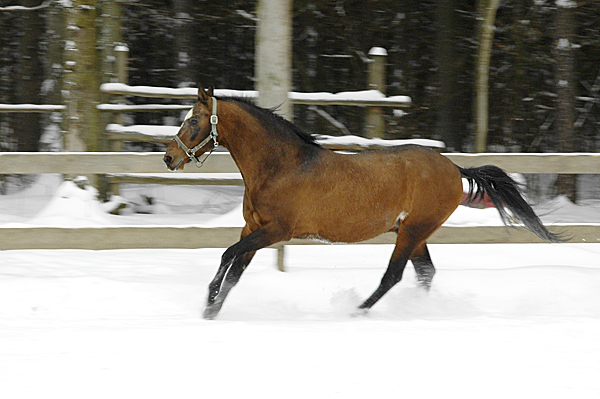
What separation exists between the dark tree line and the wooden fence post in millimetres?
4082

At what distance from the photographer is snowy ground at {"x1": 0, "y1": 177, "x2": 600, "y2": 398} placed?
299 cm

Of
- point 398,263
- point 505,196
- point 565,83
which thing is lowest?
point 398,263

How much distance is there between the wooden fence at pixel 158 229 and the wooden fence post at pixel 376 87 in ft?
4.58

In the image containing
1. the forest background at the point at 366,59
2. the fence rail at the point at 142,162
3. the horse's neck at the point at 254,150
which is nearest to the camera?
the horse's neck at the point at 254,150

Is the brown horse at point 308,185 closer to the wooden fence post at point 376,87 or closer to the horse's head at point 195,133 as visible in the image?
the horse's head at point 195,133

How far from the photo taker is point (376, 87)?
23.0 feet

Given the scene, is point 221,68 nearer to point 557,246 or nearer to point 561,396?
point 557,246

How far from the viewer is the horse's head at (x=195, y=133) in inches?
173

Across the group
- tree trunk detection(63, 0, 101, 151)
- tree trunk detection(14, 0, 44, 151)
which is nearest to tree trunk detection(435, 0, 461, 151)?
tree trunk detection(63, 0, 101, 151)

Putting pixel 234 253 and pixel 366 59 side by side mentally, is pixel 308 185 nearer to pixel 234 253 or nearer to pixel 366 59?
pixel 234 253

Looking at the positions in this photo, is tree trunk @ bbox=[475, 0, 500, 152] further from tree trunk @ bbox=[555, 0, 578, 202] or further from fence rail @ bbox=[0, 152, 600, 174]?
fence rail @ bbox=[0, 152, 600, 174]

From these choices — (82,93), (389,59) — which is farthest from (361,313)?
(389,59)

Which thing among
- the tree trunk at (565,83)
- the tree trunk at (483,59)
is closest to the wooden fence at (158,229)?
the tree trunk at (483,59)

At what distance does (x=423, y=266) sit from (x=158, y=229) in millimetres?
2184
